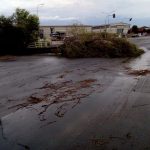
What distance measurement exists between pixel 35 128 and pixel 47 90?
17.9 ft

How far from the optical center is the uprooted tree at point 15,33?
38.2m

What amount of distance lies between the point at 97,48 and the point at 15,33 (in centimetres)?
1161

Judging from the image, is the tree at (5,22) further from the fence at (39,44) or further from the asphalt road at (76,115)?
the asphalt road at (76,115)

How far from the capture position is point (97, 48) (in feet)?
109

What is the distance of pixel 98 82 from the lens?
15422 millimetres

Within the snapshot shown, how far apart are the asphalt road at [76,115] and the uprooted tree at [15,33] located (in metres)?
23.5

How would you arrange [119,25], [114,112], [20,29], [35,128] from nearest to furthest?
[35,128], [114,112], [20,29], [119,25]

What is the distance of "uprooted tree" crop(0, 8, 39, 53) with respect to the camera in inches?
1502

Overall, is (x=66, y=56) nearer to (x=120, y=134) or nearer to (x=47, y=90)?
(x=47, y=90)

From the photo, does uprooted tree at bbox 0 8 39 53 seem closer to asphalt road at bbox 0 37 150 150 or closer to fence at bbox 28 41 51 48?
fence at bbox 28 41 51 48

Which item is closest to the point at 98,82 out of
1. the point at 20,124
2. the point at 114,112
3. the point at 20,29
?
the point at 114,112

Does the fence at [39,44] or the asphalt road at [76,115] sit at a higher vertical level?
the asphalt road at [76,115]

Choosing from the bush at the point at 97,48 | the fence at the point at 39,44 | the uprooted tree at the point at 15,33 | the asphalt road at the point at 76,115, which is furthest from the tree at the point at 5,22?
the asphalt road at the point at 76,115

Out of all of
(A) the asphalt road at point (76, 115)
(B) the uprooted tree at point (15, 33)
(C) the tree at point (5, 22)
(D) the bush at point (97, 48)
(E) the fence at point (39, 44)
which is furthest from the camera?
(E) the fence at point (39, 44)
